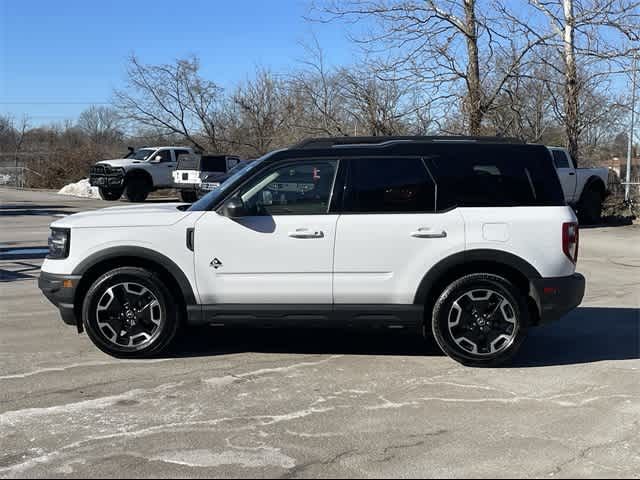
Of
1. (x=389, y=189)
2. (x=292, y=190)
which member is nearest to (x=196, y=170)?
(x=292, y=190)

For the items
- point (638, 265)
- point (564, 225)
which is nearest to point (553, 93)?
point (638, 265)

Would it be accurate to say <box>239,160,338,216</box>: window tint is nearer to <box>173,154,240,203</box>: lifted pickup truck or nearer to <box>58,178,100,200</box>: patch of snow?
<box>173,154,240,203</box>: lifted pickup truck

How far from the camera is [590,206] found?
63.5ft

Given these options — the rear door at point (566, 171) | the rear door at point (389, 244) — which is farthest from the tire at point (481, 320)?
Result: the rear door at point (566, 171)

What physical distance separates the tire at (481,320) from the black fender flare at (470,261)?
137mm

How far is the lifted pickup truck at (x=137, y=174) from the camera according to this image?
27641 millimetres

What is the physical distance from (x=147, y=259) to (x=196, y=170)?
20304 mm

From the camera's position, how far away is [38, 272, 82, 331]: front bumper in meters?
6.01

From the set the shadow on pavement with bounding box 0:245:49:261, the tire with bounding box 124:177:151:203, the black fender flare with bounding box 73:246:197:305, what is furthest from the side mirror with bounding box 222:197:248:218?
the tire with bounding box 124:177:151:203

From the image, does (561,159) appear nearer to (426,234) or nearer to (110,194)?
(426,234)

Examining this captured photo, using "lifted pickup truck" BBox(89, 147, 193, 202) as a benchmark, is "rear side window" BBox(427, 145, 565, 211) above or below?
below

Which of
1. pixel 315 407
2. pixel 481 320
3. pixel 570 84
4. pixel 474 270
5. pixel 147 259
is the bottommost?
pixel 315 407

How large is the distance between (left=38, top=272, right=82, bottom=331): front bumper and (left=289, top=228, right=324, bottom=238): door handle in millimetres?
1875

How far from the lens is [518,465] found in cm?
407
